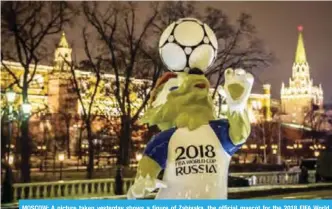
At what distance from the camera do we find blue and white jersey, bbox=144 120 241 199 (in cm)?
163

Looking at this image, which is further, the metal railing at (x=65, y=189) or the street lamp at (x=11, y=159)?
the street lamp at (x=11, y=159)

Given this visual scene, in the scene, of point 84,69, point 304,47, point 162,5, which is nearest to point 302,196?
point 304,47

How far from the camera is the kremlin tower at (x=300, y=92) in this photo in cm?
370

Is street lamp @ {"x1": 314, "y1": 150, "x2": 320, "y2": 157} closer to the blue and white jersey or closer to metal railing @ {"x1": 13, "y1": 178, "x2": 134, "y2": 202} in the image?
metal railing @ {"x1": 13, "y1": 178, "x2": 134, "y2": 202}

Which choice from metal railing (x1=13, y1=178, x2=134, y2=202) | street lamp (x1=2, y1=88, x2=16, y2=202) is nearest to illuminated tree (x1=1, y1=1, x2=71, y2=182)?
street lamp (x1=2, y1=88, x2=16, y2=202)

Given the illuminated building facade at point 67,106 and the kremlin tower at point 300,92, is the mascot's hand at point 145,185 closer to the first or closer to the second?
the kremlin tower at point 300,92

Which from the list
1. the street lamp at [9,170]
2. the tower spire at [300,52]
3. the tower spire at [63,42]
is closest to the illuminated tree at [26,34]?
the tower spire at [63,42]

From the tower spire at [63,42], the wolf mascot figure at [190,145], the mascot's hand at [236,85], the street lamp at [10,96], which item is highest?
the tower spire at [63,42]

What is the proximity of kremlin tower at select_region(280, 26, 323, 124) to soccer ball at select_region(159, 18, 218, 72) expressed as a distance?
80.9 inches

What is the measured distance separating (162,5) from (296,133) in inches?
57.5

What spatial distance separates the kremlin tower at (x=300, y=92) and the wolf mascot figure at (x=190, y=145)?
6.95 feet

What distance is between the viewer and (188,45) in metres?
1.70

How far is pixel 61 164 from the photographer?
4188mm

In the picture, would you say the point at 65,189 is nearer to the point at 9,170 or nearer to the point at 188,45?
the point at 9,170
